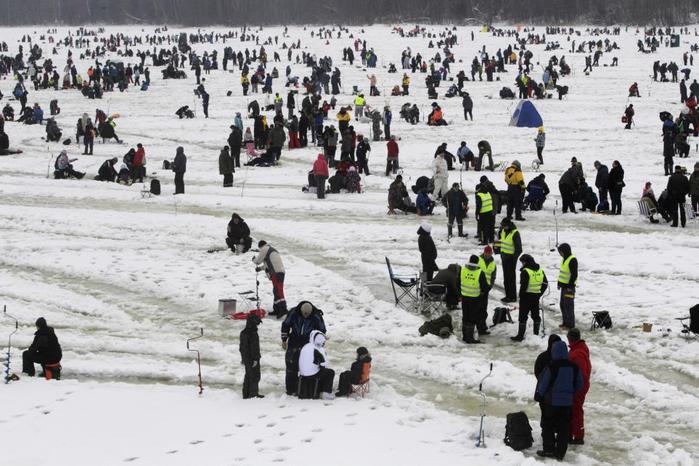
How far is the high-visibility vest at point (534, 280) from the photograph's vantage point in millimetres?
13719

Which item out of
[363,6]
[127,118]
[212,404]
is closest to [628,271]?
[212,404]

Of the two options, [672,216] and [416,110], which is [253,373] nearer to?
[672,216]

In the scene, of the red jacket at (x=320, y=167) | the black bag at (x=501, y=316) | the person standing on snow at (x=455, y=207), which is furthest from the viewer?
the red jacket at (x=320, y=167)

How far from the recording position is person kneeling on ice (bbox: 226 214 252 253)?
19.3 metres

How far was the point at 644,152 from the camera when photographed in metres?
30.6

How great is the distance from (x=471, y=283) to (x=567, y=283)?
4.70ft

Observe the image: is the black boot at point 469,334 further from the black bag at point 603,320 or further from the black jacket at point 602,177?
the black jacket at point 602,177

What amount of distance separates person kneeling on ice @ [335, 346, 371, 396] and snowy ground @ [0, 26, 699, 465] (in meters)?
0.27


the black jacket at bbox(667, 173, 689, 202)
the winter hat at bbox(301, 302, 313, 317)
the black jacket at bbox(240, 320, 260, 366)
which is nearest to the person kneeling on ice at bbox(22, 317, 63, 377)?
the black jacket at bbox(240, 320, 260, 366)

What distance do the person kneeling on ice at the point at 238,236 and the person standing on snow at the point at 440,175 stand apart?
18.7 feet

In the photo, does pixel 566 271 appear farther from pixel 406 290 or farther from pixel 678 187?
pixel 678 187

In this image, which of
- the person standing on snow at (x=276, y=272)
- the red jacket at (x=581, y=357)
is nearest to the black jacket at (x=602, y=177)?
the person standing on snow at (x=276, y=272)

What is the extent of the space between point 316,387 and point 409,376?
1473 millimetres

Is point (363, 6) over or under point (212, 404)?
over
